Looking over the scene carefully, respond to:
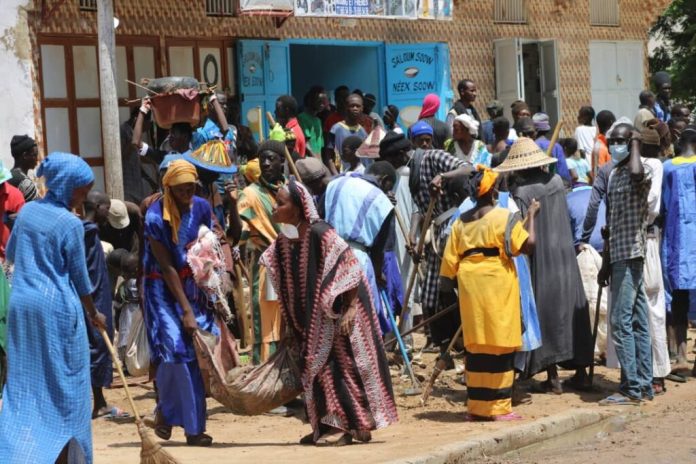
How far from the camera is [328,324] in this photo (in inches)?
309

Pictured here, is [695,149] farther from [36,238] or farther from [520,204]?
[36,238]

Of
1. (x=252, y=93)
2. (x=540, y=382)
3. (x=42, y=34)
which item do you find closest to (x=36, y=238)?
(x=540, y=382)

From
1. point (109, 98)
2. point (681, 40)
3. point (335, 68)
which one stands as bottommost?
point (109, 98)

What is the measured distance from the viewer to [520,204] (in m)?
9.64

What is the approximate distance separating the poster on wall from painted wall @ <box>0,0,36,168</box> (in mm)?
3016

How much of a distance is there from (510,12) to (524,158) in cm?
979

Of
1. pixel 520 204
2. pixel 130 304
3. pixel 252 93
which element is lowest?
pixel 130 304

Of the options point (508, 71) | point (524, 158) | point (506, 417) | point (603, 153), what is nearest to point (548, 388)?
point (506, 417)

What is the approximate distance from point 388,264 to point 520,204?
5.02 feet

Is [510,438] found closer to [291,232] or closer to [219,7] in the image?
[291,232]

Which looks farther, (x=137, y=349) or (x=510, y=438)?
(x=137, y=349)

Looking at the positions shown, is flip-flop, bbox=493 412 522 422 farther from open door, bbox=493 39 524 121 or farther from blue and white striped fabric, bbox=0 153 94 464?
open door, bbox=493 39 524 121

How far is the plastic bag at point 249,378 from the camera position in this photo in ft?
25.6

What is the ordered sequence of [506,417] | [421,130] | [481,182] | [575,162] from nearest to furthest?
1. [481,182]
2. [506,417]
3. [421,130]
4. [575,162]
